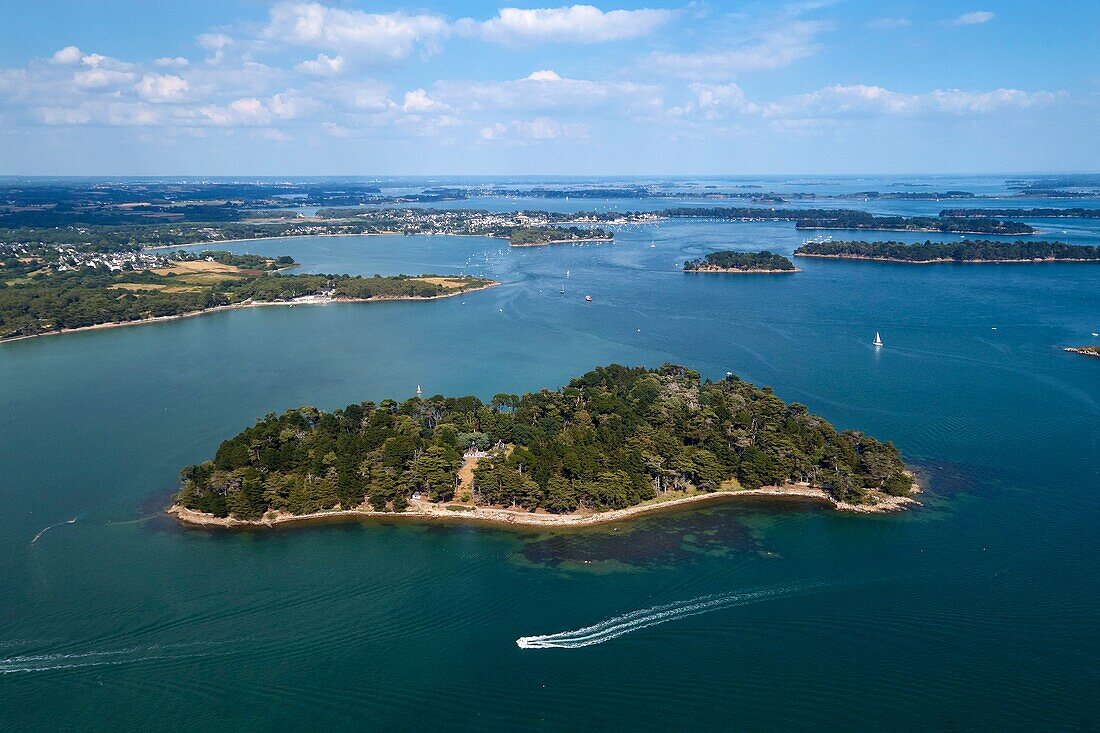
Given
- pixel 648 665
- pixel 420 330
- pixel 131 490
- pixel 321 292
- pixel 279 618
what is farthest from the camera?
pixel 321 292

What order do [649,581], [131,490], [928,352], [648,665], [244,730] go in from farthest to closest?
[928,352] → [131,490] → [649,581] → [648,665] → [244,730]

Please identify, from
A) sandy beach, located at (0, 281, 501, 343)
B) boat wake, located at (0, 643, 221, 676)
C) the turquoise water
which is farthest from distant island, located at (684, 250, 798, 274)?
boat wake, located at (0, 643, 221, 676)

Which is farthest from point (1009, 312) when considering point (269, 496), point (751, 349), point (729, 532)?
point (269, 496)

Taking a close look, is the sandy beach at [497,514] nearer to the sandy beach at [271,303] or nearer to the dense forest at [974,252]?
the sandy beach at [271,303]

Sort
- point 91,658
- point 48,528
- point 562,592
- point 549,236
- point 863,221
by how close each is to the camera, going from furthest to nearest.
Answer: point 863,221, point 549,236, point 48,528, point 562,592, point 91,658

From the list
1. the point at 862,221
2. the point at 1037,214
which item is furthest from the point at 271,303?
the point at 1037,214

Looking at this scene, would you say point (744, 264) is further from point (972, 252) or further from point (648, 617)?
point (648, 617)

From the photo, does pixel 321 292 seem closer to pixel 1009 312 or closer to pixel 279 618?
pixel 279 618
